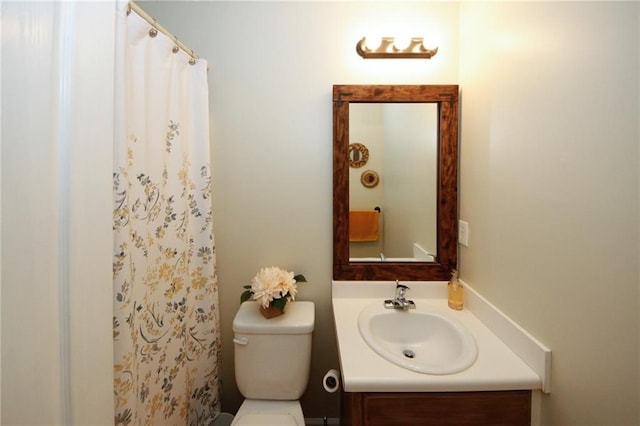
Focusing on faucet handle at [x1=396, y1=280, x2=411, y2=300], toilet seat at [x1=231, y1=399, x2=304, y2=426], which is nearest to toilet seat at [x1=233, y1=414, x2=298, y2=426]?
Answer: toilet seat at [x1=231, y1=399, x2=304, y2=426]

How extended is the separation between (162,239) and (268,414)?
2.86 ft

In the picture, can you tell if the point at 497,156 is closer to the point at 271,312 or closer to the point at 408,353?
the point at 408,353

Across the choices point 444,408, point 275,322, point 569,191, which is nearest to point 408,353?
point 444,408

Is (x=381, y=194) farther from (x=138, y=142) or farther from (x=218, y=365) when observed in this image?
(x=218, y=365)

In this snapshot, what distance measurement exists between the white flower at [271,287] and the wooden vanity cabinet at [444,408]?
522 mm

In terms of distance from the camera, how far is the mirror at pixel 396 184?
1354 mm

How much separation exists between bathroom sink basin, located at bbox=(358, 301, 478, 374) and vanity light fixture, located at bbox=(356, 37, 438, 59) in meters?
1.21

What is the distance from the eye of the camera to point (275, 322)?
1255mm

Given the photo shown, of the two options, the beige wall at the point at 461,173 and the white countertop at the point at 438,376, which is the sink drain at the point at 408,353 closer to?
the white countertop at the point at 438,376

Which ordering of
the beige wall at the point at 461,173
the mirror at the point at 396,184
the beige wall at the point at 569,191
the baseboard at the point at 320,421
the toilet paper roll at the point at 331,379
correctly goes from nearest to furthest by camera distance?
the beige wall at the point at 461,173 < the beige wall at the point at 569,191 < the toilet paper roll at the point at 331,379 < the mirror at the point at 396,184 < the baseboard at the point at 320,421

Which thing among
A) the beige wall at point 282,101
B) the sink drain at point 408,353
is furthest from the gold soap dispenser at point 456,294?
the beige wall at point 282,101

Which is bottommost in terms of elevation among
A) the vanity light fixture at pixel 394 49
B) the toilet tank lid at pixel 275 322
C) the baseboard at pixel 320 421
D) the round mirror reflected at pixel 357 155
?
the baseboard at pixel 320 421

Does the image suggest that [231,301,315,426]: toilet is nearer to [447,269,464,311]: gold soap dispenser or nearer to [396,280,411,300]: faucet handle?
[396,280,411,300]: faucet handle

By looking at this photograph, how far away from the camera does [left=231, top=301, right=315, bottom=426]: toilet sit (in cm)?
124
